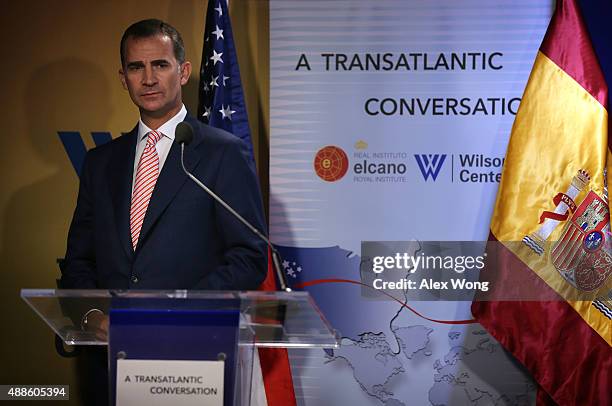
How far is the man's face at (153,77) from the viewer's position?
4.08 meters

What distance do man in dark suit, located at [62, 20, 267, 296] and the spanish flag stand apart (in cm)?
129

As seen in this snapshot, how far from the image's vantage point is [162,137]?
4.04m

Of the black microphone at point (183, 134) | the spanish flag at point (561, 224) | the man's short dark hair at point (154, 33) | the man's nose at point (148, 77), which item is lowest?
the spanish flag at point (561, 224)

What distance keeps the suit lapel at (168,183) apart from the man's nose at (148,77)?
0.36 meters

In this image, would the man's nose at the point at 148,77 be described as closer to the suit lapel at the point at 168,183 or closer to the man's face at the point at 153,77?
the man's face at the point at 153,77

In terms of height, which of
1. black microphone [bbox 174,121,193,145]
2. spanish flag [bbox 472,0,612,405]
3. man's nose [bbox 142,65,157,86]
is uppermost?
man's nose [bbox 142,65,157,86]

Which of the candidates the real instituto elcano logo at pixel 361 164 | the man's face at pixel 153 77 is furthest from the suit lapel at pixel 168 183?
the real instituto elcano logo at pixel 361 164

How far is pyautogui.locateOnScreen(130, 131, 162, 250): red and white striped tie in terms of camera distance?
3.93 metres

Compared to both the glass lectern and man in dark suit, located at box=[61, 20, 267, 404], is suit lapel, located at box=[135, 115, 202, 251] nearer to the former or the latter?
man in dark suit, located at box=[61, 20, 267, 404]

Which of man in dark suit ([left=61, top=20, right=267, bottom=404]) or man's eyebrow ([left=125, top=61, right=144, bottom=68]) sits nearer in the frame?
man in dark suit ([left=61, top=20, right=267, bottom=404])

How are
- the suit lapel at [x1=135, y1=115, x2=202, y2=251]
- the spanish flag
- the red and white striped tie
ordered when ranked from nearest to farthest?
the suit lapel at [x1=135, y1=115, x2=202, y2=251] < the red and white striped tie < the spanish flag

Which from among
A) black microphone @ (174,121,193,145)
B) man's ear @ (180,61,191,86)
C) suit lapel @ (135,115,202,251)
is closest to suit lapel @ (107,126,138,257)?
suit lapel @ (135,115,202,251)

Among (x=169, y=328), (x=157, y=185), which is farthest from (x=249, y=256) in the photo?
(x=169, y=328)

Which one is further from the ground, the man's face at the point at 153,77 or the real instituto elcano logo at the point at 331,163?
the man's face at the point at 153,77
